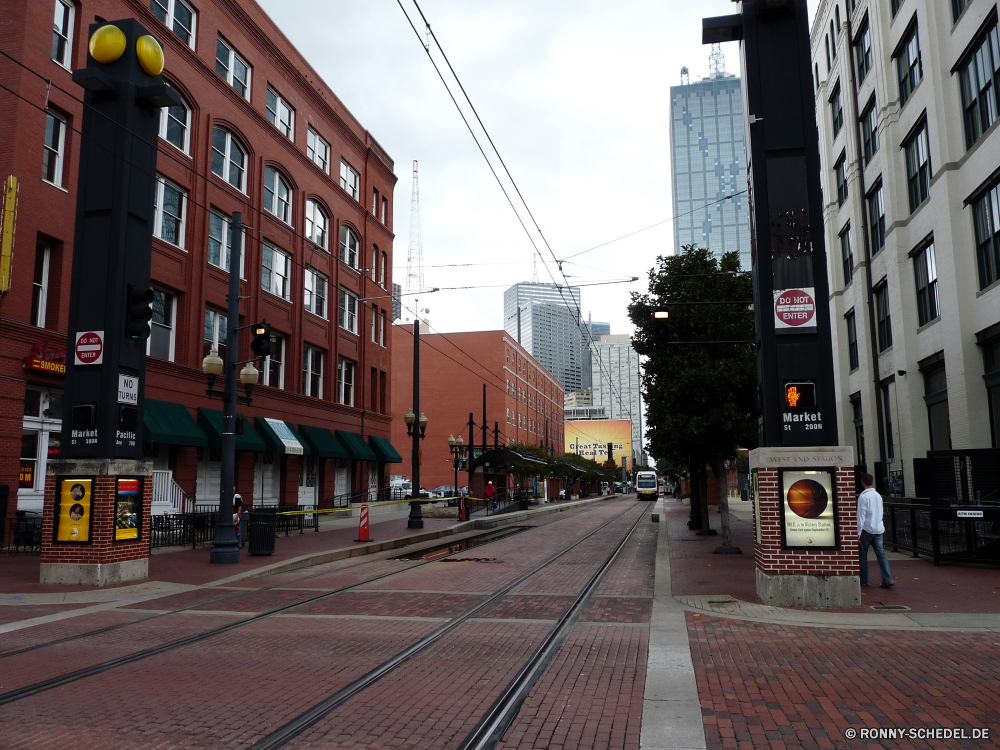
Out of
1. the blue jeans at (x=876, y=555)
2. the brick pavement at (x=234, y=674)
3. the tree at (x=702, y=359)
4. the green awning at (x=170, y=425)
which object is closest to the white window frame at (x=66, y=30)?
the green awning at (x=170, y=425)

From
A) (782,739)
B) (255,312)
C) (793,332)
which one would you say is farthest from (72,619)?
(255,312)

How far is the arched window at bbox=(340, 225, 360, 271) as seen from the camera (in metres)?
38.2

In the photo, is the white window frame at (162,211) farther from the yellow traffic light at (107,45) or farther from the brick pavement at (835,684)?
the brick pavement at (835,684)

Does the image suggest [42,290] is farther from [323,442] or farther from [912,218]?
[912,218]

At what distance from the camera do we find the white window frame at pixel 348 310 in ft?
124

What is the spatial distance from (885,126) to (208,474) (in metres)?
26.3

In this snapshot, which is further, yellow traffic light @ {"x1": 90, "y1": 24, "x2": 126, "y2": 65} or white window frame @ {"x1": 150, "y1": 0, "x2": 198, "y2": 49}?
white window frame @ {"x1": 150, "y1": 0, "x2": 198, "y2": 49}

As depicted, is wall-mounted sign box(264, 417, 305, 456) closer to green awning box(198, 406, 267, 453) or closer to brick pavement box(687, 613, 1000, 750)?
green awning box(198, 406, 267, 453)

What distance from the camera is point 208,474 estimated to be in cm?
2686

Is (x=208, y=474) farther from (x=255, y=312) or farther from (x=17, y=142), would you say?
(x=17, y=142)

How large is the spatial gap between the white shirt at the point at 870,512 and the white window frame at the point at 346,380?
28.4 metres

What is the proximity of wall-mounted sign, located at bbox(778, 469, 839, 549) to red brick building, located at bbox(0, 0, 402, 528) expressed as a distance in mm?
15756

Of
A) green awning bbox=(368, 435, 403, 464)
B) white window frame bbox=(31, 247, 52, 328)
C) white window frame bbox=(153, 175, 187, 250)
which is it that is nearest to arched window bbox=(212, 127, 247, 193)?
white window frame bbox=(153, 175, 187, 250)

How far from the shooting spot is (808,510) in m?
11.2
